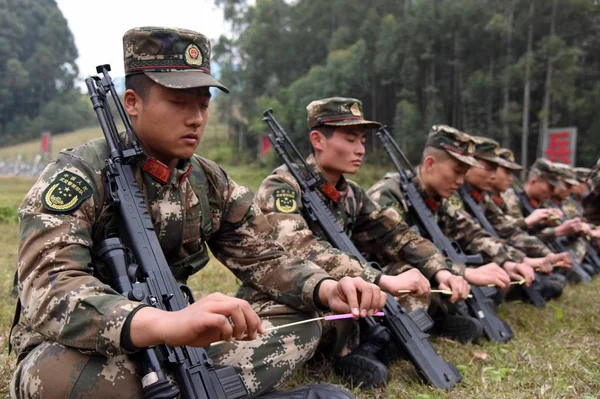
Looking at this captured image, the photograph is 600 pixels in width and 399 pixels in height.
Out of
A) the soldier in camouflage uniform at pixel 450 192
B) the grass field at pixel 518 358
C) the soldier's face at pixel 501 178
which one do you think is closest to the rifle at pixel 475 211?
the soldier's face at pixel 501 178

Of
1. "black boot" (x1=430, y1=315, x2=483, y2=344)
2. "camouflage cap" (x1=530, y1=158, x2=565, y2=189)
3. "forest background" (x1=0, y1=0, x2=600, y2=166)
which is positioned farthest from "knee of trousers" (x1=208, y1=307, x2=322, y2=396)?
"forest background" (x1=0, y1=0, x2=600, y2=166)

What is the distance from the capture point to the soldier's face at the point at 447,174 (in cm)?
502

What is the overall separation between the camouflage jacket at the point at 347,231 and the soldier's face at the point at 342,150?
114 mm

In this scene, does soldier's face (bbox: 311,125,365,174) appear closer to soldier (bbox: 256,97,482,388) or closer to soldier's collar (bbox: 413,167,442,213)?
soldier (bbox: 256,97,482,388)

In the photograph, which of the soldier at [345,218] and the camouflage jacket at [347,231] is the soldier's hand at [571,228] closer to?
the soldier at [345,218]

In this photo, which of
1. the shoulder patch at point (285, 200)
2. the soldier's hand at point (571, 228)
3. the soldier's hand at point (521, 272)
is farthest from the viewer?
the soldier's hand at point (571, 228)

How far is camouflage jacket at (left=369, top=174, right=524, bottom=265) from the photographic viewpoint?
15.8 ft

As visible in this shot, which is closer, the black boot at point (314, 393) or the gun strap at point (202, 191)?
the black boot at point (314, 393)

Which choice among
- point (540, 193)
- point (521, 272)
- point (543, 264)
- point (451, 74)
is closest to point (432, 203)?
point (521, 272)

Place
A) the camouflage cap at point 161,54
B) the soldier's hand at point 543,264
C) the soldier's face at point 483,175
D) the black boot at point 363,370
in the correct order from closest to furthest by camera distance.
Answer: the camouflage cap at point 161,54
the black boot at point 363,370
the soldier's hand at point 543,264
the soldier's face at point 483,175

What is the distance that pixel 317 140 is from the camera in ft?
14.1

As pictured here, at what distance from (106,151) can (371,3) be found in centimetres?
2944

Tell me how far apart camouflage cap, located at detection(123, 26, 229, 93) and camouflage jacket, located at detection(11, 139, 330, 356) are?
1.35ft

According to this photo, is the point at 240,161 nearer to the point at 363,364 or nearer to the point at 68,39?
the point at 68,39
